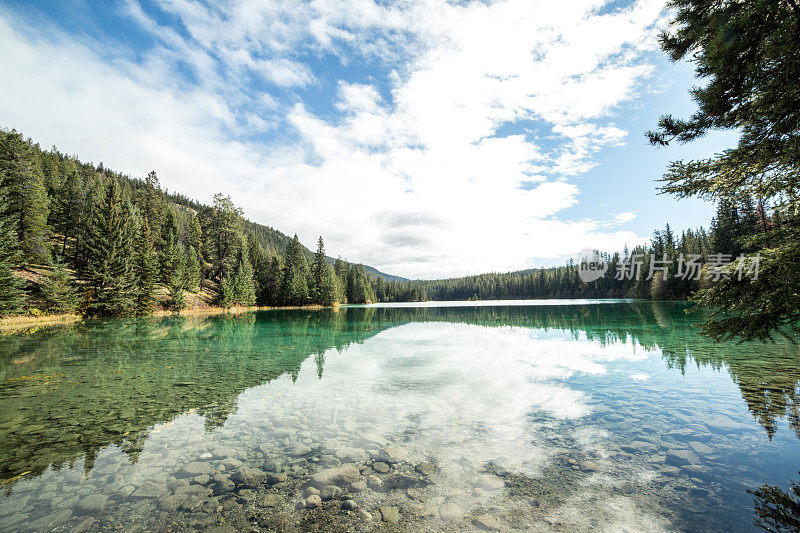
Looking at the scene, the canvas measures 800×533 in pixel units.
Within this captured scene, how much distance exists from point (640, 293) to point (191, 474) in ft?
410

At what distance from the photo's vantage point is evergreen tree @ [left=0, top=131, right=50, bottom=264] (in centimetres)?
3834

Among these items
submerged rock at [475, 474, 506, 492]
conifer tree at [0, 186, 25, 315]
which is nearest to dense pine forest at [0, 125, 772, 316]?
conifer tree at [0, 186, 25, 315]

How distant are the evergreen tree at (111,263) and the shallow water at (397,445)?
3196 centimetres

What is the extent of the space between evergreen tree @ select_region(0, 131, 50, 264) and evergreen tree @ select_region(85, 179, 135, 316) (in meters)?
5.43

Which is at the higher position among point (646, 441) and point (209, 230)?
point (209, 230)

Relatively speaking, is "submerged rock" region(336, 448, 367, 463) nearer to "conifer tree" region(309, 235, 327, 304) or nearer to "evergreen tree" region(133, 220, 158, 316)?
"evergreen tree" region(133, 220, 158, 316)

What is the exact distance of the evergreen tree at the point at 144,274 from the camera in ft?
148

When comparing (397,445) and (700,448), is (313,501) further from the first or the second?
(700,448)

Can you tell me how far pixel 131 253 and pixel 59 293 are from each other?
876cm

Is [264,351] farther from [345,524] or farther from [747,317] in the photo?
[747,317]

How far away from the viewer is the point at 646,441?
6.82 meters

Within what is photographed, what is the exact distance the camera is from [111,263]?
3981 cm

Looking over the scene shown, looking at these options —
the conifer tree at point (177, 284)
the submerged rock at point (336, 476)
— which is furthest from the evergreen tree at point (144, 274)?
the submerged rock at point (336, 476)

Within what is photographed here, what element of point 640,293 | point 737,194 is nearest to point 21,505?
point 737,194
